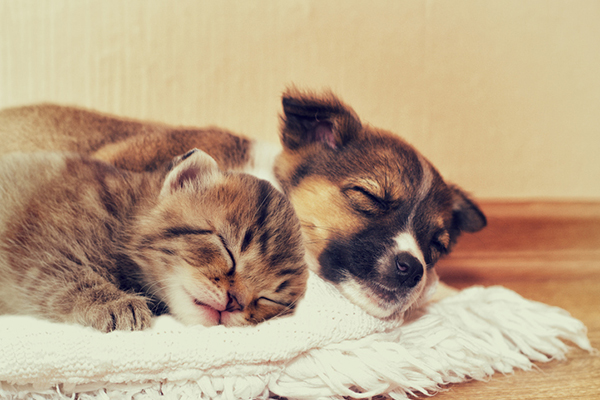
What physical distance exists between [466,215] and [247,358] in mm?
713

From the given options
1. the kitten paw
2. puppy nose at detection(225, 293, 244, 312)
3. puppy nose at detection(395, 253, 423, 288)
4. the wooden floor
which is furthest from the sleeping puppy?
the wooden floor

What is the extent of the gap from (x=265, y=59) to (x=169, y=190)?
535 mm

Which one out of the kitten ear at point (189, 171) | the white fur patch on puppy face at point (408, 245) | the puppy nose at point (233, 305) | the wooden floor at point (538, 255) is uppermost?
the kitten ear at point (189, 171)

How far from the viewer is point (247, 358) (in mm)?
743

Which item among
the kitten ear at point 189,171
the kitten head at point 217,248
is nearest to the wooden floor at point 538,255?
the kitten head at point 217,248

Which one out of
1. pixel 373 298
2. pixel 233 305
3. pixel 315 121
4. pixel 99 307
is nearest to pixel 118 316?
pixel 99 307

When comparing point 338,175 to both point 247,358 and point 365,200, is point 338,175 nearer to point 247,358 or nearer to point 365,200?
point 365,200

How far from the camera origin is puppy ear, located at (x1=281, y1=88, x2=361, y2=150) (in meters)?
1.00

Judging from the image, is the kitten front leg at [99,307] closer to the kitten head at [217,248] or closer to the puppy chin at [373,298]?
the kitten head at [217,248]

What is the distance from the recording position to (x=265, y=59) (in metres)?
1.18

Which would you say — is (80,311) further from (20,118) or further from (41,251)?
(20,118)

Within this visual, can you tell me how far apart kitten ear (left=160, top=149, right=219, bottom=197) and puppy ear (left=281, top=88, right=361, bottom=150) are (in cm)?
26

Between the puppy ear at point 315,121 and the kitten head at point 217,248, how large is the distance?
0.22 m

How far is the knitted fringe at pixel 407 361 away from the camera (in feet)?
2.41
